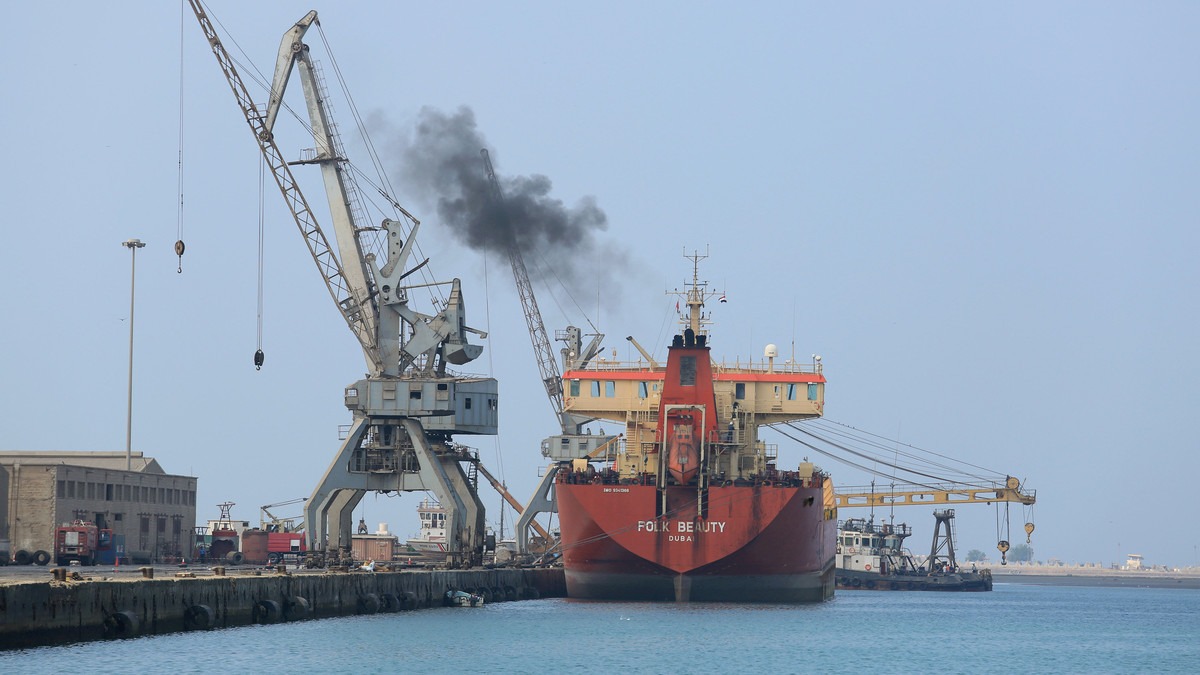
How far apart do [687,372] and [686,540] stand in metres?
6.75

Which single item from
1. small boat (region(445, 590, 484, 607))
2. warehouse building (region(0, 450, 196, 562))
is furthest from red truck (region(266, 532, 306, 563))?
small boat (region(445, 590, 484, 607))

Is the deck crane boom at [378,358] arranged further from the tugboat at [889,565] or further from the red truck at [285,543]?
the tugboat at [889,565]

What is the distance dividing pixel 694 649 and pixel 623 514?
46.6 feet

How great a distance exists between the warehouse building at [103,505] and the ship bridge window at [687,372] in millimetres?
29321

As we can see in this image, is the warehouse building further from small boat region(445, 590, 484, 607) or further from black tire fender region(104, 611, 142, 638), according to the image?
black tire fender region(104, 611, 142, 638)

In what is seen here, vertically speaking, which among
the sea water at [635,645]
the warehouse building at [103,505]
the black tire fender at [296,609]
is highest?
the warehouse building at [103,505]

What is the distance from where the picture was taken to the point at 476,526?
254 feet

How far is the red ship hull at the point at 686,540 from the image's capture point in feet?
212

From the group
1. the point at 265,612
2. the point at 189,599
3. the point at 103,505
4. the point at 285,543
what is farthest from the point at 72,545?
the point at 189,599

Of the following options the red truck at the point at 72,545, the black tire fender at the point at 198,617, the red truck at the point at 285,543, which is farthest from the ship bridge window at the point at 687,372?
the red truck at the point at 285,543

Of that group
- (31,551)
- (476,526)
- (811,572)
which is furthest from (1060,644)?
(31,551)

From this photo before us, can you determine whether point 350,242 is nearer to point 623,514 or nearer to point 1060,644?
point 623,514

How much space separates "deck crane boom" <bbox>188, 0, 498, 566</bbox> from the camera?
7419 centimetres

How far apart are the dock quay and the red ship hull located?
6930mm
